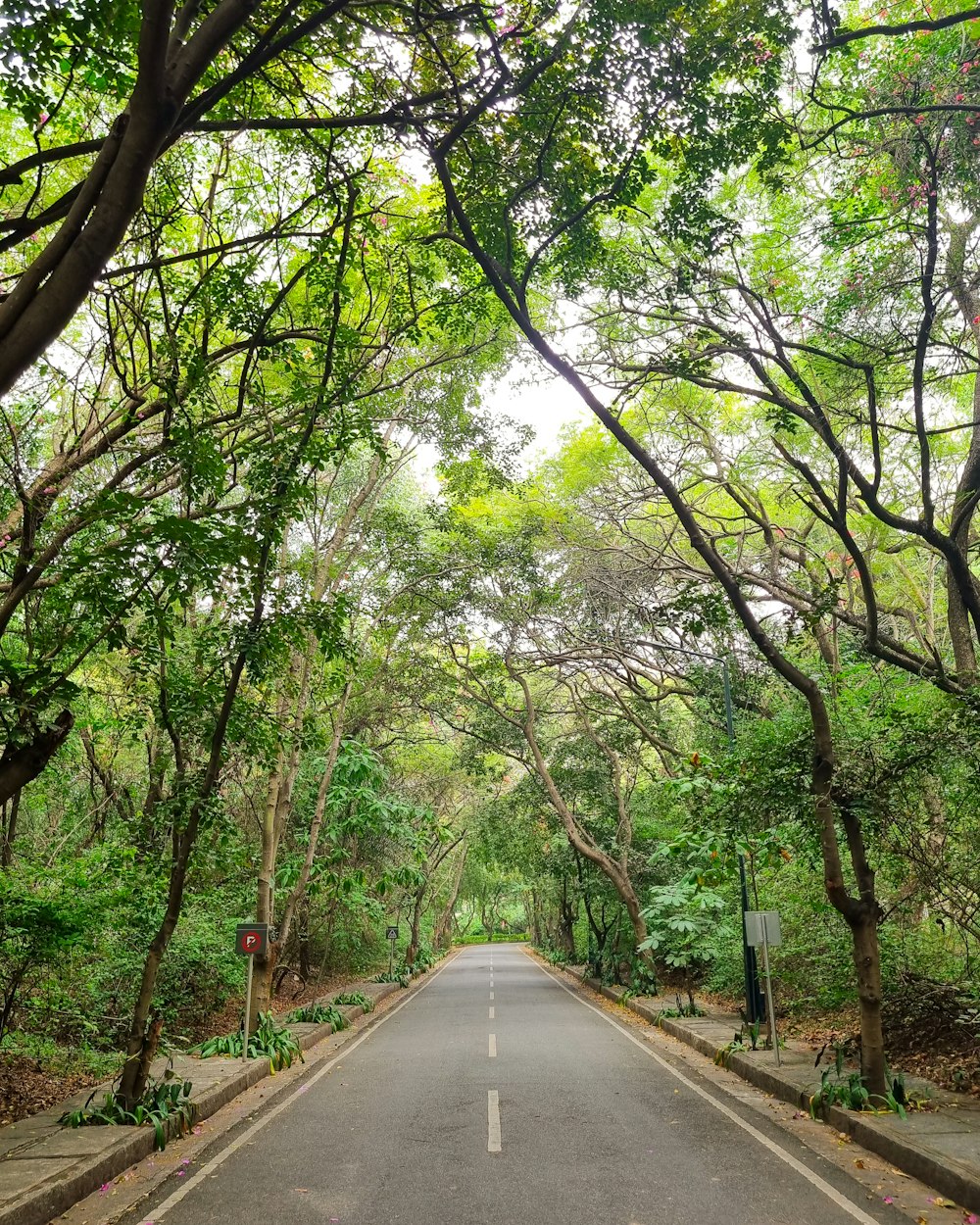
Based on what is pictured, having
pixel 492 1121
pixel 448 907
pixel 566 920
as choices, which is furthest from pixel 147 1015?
pixel 448 907

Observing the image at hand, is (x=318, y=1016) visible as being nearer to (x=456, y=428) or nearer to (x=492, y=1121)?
(x=492, y=1121)

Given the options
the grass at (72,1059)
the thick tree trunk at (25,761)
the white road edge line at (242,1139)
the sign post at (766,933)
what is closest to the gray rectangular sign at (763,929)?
the sign post at (766,933)

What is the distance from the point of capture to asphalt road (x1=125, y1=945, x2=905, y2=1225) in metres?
5.21

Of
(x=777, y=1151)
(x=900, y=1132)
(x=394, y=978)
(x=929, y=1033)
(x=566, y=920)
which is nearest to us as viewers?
(x=900, y=1132)

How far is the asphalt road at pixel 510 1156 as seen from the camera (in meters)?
5.21

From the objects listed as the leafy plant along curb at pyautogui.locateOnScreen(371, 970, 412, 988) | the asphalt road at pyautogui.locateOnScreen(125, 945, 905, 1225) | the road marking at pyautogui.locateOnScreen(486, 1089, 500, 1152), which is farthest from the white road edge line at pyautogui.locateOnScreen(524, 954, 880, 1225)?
the leafy plant along curb at pyautogui.locateOnScreen(371, 970, 412, 988)

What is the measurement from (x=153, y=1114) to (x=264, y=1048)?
3953 mm

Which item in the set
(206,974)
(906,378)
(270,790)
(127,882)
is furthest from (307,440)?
(206,974)

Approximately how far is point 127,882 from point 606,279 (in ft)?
26.2

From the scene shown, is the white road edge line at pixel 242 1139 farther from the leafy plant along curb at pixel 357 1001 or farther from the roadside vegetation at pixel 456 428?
the leafy plant along curb at pixel 357 1001

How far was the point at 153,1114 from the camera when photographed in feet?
23.1

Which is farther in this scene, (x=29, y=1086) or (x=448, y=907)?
(x=448, y=907)

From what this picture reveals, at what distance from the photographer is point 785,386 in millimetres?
11836

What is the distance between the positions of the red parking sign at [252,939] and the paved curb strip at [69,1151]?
146 cm
